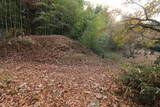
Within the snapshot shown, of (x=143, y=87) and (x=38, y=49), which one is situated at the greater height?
(x=38, y=49)

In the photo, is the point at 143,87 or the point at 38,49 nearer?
the point at 143,87

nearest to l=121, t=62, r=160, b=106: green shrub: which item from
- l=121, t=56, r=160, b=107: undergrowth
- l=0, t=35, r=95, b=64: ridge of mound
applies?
l=121, t=56, r=160, b=107: undergrowth

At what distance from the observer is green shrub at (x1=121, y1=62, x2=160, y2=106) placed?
2.15 metres

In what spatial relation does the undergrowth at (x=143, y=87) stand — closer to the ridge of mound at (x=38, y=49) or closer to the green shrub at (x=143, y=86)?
the green shrub at (x=143, y=86)

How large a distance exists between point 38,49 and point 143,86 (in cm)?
484

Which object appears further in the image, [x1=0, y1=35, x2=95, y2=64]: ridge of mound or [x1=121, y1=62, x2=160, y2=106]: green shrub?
[x1=0, y1=35, x2=95, y2=64]: ridge of mound

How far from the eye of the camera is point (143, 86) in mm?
2256

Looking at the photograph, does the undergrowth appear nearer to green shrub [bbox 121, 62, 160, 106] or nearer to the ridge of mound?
green shrub [bbox 121, 62, 160, 106]

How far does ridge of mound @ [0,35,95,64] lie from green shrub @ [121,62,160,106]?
127 inches

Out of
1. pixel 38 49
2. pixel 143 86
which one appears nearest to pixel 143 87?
pixel 143 86

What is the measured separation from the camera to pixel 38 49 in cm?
581

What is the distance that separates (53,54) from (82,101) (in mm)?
3985

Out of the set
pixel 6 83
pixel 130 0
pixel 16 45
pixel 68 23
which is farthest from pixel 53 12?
pixel 6 83

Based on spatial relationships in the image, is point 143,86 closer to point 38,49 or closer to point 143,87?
point 143,87
